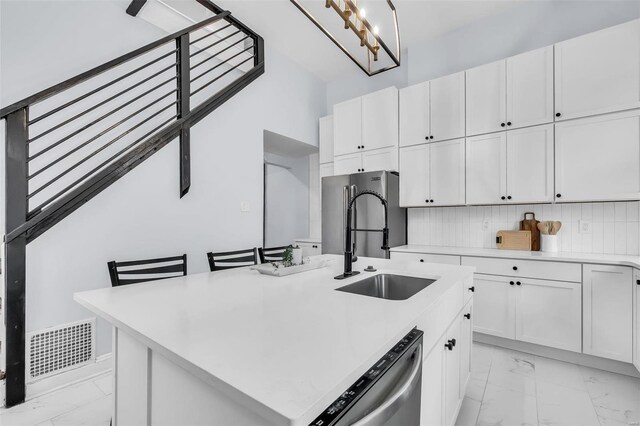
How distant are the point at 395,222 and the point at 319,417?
9.71 ft

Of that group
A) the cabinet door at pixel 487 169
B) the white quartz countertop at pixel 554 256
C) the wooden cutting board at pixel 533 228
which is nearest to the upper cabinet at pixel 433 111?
the cabinet door at pixel 487 169

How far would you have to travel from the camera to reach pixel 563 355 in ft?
7.89

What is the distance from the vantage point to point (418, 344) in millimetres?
899

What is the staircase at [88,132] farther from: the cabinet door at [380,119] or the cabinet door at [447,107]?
the cabinet door at [447,107]

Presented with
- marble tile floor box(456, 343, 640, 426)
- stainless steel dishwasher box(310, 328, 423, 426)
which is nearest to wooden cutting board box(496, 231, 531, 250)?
marble tile floor box(456, 343, 640, 426)

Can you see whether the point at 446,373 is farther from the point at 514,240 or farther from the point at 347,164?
the point at 347,164

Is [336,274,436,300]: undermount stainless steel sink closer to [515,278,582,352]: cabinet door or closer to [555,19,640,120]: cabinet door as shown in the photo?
[515,278,582,352]: cabinet door

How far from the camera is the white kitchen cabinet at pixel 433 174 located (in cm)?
307

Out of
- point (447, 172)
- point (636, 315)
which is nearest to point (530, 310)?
point (636, 315)

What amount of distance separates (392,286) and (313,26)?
2.99 meters

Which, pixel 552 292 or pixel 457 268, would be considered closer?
pixel 457 268

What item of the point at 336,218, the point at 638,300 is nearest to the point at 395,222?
the point at 336,218

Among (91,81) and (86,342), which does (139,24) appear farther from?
(86,342)

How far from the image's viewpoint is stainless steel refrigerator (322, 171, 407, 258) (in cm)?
326
